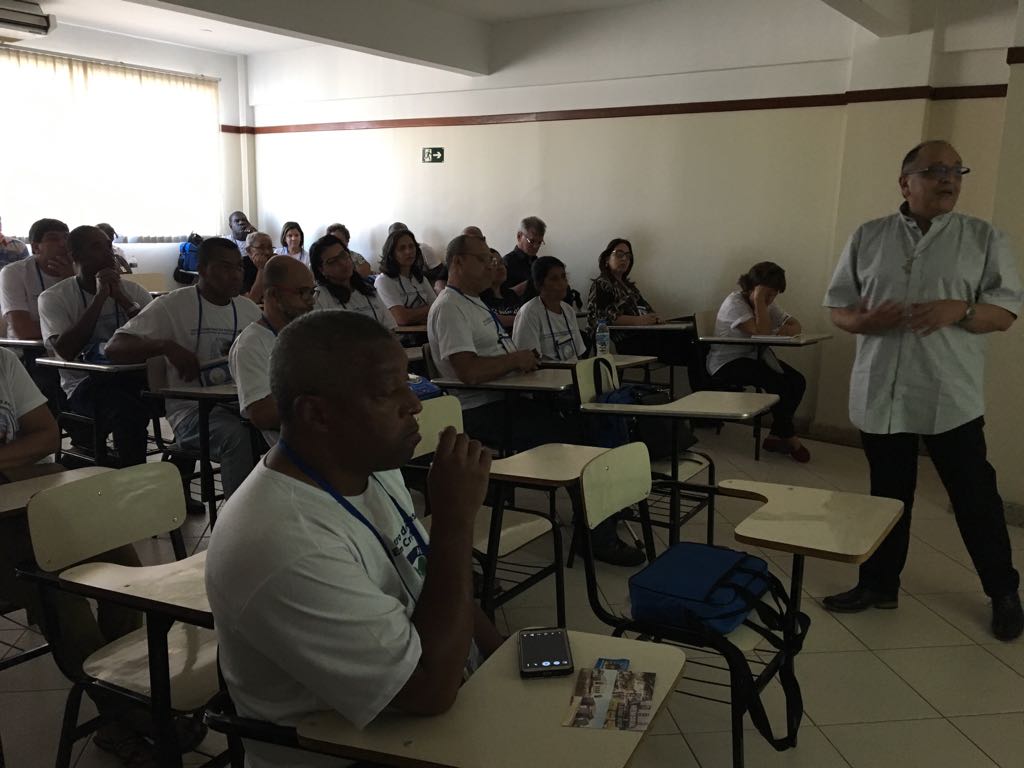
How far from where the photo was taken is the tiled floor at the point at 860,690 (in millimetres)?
2037

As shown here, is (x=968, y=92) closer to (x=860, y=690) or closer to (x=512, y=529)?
(x=860, y=690)

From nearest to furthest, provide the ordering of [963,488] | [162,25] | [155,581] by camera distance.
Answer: [155,581], [963,488], [162,25]

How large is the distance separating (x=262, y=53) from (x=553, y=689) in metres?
8.53

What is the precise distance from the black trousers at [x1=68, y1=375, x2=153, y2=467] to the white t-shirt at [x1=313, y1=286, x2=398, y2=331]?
3.15 feet

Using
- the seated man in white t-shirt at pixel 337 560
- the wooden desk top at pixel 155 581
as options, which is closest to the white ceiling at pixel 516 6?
the wooden desk top at pixel 155 581

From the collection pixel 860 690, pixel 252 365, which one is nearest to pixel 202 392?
pixel 252 365

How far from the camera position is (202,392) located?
9.74 ft

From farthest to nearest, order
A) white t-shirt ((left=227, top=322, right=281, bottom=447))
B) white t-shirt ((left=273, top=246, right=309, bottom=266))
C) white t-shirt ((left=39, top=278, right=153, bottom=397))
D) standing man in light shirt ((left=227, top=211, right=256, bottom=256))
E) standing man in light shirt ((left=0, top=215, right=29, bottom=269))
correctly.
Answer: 1. standing man in light shirt ((left=227, top=211, right=256, bottom=256))
2. white t-shirt ((left=273, top=246, right=309, bottom=266))
3. standing man in light shirt ((left=0, top=215, right=29, bottom=269))
4. white t-shirt ((left=39, top=278, right=153, bottom=397))
5. white t-shirt ((left=227, top=322, right=281, bottom=447))

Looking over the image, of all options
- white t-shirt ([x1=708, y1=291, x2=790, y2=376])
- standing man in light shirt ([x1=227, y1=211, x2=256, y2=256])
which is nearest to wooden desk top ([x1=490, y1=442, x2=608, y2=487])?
white t-shirt ([x1=708, y1=291, x2=790, y2=376])

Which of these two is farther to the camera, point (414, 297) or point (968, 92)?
point (414, 297)

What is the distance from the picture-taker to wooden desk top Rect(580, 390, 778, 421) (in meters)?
2.74

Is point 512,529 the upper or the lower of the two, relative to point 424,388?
lower

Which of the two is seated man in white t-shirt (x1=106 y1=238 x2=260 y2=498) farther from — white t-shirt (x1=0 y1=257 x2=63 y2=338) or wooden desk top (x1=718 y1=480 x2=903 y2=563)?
wooden desk top (x1=718 y1=480 x2=903 y2=563)

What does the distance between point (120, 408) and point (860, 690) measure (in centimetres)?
312
